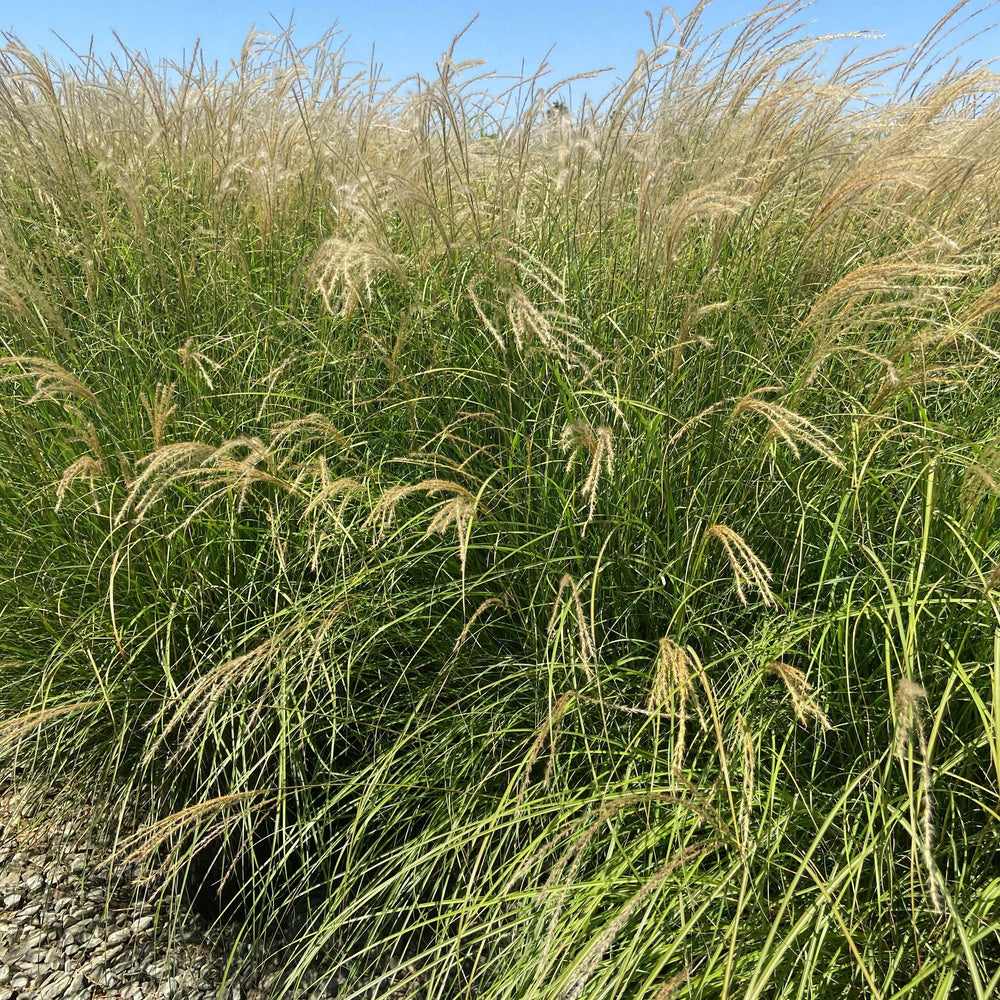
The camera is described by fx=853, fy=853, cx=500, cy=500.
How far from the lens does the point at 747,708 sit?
5.76 feet

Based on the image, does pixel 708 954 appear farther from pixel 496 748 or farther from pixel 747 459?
pixel 747 459

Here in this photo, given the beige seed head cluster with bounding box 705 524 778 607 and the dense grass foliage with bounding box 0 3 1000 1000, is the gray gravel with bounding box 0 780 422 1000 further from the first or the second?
the beige seed head cluster with bounding box 705 524 778 607

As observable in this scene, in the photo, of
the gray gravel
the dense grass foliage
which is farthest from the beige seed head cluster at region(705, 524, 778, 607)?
the gray gravel

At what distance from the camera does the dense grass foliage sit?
1.59 metres

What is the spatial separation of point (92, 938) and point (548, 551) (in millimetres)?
1554

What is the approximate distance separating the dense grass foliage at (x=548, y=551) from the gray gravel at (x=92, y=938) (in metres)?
0.10

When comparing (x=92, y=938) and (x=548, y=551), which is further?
(x=92, y=938)

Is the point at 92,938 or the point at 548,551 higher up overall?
the point at 548,551

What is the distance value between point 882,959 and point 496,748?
91cm

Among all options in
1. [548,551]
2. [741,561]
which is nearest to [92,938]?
[548,551]

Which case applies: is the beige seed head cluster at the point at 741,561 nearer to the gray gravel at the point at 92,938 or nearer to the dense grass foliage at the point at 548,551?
the dense grass foliage at the point at 548,551

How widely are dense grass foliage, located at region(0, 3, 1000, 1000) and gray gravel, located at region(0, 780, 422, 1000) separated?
96 mm

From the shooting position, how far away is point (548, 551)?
1991mm

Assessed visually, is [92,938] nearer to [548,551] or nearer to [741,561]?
[548,551]
